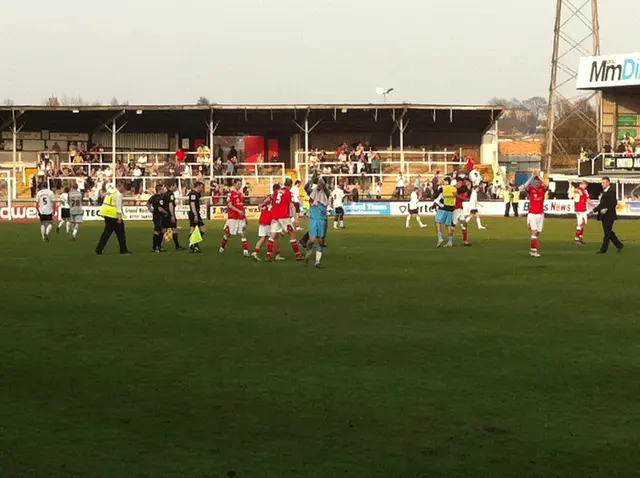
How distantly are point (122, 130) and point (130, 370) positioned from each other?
6376 cm

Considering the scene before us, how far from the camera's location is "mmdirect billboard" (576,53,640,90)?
6650 centimetres

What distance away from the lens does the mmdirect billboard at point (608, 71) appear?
218 feet

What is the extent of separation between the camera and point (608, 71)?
223ft

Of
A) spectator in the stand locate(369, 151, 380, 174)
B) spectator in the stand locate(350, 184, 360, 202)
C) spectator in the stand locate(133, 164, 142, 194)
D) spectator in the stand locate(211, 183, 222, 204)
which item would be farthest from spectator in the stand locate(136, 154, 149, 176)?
spectator in the stand locate(369, 151, 380, 174)

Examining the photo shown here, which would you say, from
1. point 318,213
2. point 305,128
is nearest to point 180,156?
point 305,128

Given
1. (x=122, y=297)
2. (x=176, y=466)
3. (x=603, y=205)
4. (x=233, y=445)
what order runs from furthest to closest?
(x=603, y=205) → (x=122, y=297) → (x=233, y=445) → (x=176, y=466)

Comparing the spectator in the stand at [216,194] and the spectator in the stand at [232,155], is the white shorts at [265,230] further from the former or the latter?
the spectator in the stand at [232,155]

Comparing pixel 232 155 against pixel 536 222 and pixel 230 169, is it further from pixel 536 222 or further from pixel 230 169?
pixel 536 222

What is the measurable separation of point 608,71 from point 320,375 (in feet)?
198

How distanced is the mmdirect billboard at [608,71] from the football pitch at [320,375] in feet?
154

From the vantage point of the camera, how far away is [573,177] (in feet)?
214

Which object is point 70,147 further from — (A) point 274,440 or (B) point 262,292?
(A) point 274,440

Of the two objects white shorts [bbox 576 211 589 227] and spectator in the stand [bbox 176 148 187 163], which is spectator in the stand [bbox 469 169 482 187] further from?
white shorts [bbox 576 211 589 227]

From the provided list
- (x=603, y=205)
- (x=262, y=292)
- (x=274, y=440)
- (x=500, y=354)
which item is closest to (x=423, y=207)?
(x=603, y=205)
